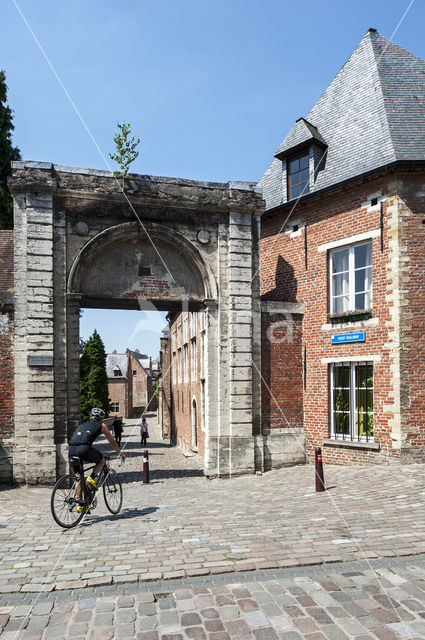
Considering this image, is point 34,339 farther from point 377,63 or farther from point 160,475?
point 377,63

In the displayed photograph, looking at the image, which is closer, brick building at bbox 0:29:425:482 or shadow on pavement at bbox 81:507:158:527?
shadow on pavement at bbox 81:507:158:527

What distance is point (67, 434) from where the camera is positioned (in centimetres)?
1013

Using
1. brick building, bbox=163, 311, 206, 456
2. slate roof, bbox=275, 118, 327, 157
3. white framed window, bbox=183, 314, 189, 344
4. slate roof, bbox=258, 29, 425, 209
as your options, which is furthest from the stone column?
white framed window, bbox=183, 314, 189, 344

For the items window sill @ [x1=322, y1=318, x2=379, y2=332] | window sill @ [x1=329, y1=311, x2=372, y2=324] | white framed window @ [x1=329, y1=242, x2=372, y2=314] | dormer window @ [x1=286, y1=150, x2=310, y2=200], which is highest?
dormer window @ [x1=286, y1=150, x2=310, y2=200]

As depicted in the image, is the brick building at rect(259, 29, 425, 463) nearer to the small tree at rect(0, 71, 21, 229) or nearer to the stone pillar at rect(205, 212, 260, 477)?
the stone pillar at rect(205, 212, 260, 477)

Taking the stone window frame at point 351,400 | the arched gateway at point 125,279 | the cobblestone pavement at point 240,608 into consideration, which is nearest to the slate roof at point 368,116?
the arched gateway at point 125,279

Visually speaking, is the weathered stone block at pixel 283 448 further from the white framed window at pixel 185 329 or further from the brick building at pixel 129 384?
the brick building at pixel 129 384

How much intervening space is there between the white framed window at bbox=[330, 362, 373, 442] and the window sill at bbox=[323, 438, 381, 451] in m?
0.22

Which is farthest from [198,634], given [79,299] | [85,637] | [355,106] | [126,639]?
[355,106]

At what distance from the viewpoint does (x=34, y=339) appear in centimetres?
998

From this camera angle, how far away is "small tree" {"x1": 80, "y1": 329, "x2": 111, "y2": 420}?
43.0 metres

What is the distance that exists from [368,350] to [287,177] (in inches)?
230

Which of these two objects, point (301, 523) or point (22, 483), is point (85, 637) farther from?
point (22, 483)

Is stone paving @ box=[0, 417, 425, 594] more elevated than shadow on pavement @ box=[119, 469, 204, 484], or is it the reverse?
stone paving @ box=[0, 417, 425, 594]
